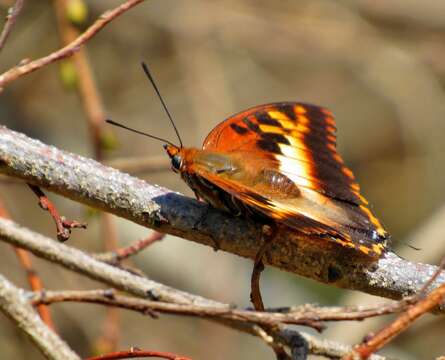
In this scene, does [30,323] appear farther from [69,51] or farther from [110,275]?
[69,51]

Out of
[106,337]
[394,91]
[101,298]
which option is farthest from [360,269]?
[394,91]

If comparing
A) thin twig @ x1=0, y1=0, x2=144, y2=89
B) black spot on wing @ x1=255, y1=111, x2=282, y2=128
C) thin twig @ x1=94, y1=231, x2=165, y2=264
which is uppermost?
thin twig @ x1=0, y1=0, x2=144, y2=89

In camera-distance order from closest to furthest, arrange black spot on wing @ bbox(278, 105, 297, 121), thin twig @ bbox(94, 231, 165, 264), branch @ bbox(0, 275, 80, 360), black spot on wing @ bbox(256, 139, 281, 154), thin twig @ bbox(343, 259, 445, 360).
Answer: thin twig @ bbox(343, 259, 445, 360)
branch @ bbox(0, 275, 80, 360)
thin twig @ bbox(94, 231, 165, 264)
black spot on wing @ bbox(256, 139, 281, 154)
black spot on wing @ bbox(278, 105, 297, 121)

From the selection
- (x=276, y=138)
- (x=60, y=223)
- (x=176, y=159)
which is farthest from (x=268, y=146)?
(x=60, y=223)

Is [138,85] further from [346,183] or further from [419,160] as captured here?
[346,183]

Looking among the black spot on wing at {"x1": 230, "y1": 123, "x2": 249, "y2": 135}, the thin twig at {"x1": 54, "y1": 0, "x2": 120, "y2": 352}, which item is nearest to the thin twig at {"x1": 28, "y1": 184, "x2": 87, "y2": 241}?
the black spot on wing at {"x1": 230, "y1": 123, "x2": 249, "y2": 135}

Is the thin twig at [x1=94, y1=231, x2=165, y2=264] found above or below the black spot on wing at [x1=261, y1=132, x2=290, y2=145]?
below

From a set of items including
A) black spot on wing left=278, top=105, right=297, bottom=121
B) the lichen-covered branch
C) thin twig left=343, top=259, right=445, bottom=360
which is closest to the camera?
thin twig left=343, top=259, right=445, bottom=360

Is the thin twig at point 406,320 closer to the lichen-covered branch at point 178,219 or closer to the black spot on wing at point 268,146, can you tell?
the lichen-covered branch at point 178,219

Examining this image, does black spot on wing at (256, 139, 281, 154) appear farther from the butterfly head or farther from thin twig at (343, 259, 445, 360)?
thin twig at (343, 259, 445, 360)
